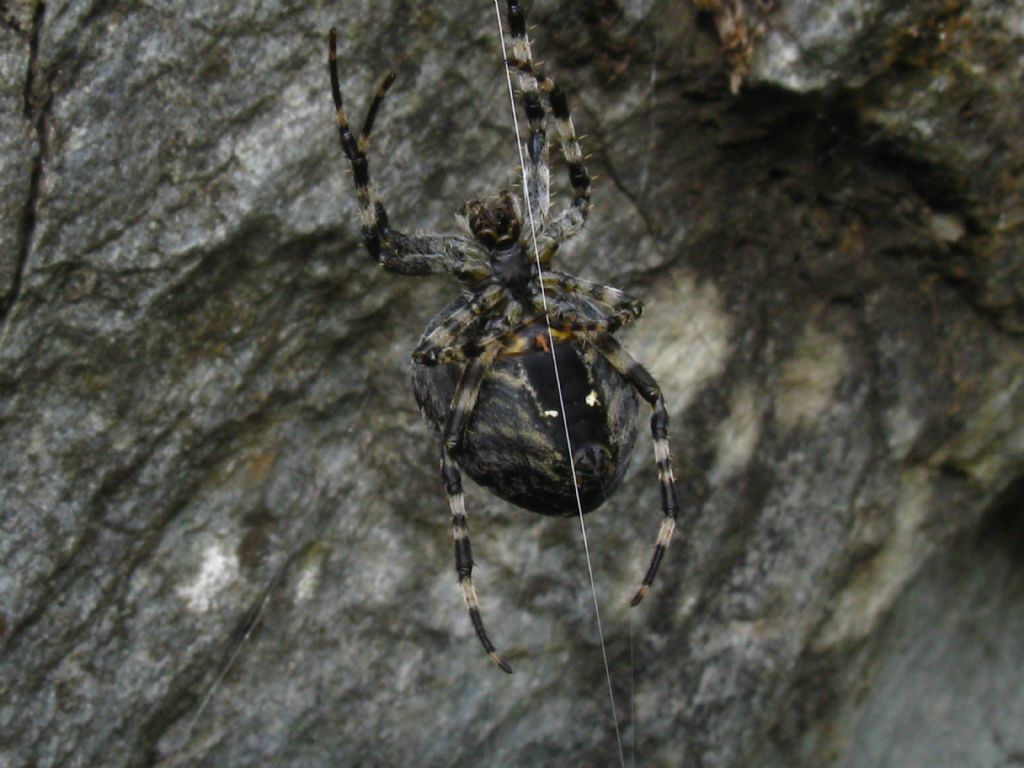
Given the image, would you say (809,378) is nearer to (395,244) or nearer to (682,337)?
(682,337)

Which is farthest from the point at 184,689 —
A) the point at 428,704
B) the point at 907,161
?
the point at 907,161

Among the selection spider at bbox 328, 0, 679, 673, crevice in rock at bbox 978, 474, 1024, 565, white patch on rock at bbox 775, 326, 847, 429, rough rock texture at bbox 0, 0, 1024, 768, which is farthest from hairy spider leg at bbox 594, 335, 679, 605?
crevice in rock at bbox 978, 474, 1024, 565

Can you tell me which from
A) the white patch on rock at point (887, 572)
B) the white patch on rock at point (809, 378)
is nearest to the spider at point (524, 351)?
the white patch on rock at point (809, 378)

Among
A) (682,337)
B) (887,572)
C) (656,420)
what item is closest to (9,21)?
(656,420)

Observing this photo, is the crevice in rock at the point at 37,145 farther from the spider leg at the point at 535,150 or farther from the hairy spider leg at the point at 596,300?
the hairy spider leg at the point at 596,300

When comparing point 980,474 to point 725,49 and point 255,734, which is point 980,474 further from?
point 255,734

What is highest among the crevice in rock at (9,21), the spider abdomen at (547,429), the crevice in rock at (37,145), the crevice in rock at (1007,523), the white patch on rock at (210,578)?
the crevice in rock at (1007,523)
